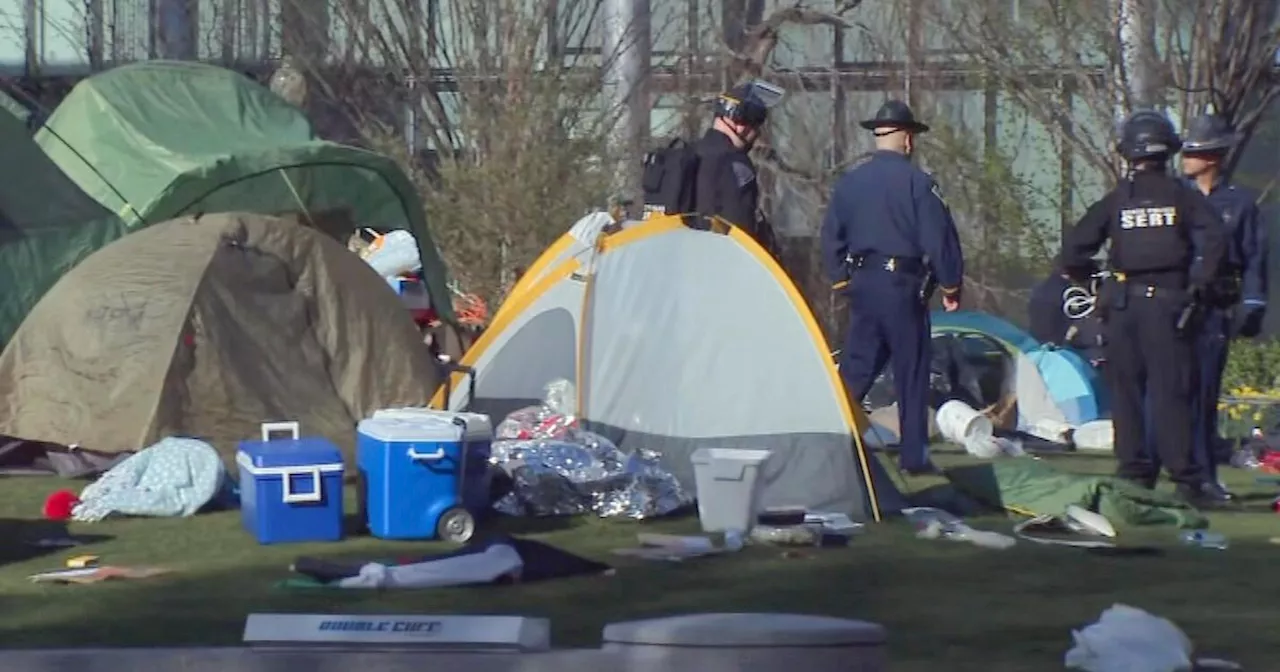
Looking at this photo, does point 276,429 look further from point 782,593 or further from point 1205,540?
point 1205,540

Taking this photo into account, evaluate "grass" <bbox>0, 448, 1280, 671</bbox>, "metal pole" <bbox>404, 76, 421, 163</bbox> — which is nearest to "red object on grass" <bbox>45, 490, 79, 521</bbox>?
"grass" <bbox>0, 448, 1280, 671</bbox>

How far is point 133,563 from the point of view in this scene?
7594mm

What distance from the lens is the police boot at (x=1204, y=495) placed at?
31.4 ft

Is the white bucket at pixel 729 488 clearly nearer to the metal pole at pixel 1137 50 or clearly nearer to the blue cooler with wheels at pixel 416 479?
the blue cooler with wheels at pixel 416 479

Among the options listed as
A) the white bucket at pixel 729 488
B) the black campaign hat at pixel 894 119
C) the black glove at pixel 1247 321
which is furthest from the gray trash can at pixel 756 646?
the black glove at pixel 1247 321

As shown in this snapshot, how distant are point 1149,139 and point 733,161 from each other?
6.08 ft

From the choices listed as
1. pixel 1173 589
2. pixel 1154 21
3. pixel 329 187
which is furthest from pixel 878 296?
pixel 1154 21

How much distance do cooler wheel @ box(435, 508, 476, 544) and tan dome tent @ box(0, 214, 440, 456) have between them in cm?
237

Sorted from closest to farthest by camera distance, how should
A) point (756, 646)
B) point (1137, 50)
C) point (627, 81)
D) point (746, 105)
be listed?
point (756, 646), point (746, 105), point (1137, 50), point (627, 81)

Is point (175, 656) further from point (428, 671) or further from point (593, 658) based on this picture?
point (593, 658)

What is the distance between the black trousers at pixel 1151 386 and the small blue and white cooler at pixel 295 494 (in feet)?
11.6

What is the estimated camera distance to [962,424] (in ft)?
41.5

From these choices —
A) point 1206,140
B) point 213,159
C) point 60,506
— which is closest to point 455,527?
point 60,506

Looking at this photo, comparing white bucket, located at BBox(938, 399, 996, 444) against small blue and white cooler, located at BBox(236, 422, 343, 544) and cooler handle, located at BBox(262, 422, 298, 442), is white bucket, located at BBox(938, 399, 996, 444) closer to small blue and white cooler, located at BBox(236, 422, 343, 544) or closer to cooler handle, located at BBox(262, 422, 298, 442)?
Result: cooler handle, located at BBox(262, 422, 298, 442)
